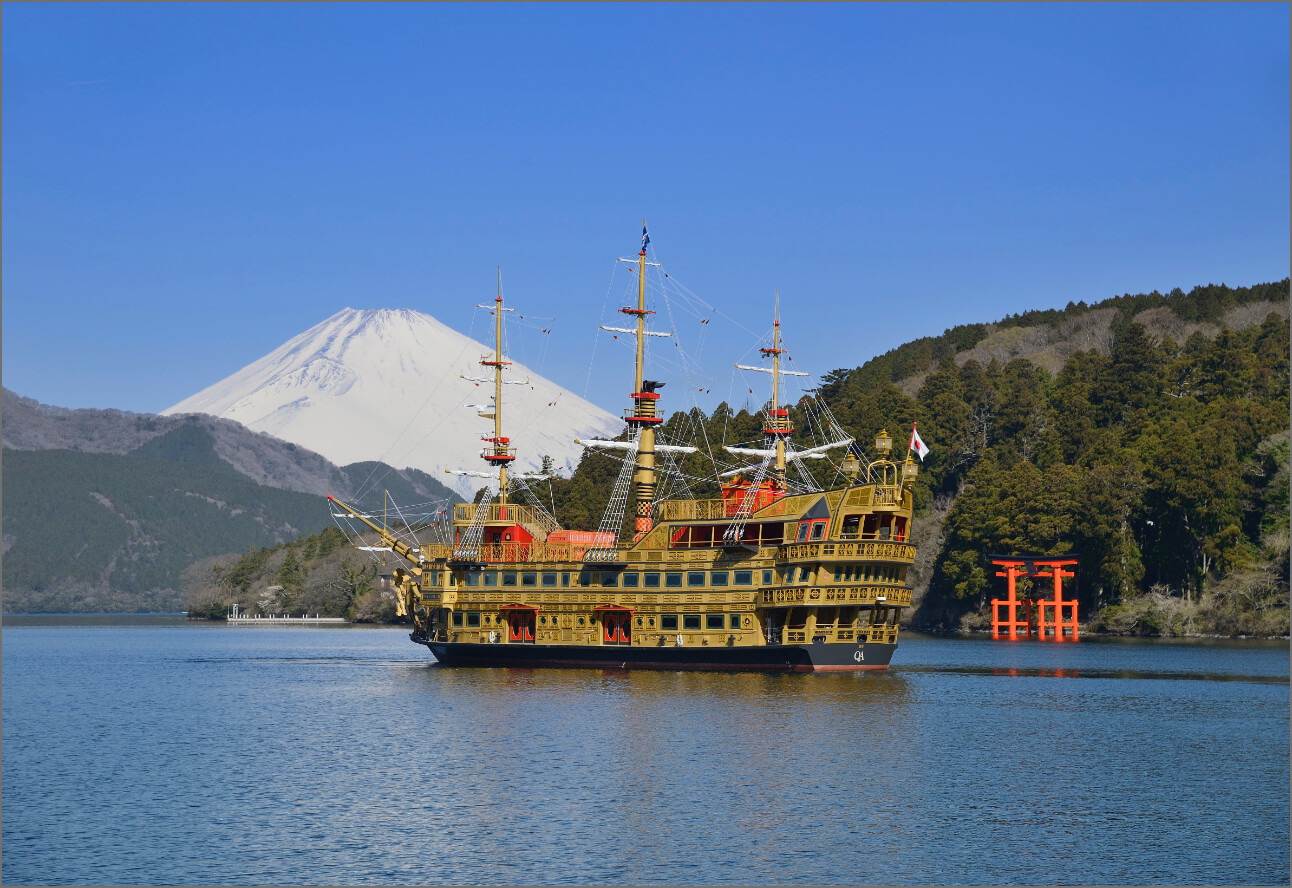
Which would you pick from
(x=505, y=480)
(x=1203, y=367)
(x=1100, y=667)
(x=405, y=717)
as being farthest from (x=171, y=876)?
(x=1203, y=367)

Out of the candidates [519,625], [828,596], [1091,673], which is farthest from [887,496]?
[519,625]

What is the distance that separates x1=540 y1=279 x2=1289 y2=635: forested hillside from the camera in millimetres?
85812

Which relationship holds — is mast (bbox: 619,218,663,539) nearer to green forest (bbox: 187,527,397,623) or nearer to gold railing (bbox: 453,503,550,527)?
gold railing (bbox: 453,503,550,527)

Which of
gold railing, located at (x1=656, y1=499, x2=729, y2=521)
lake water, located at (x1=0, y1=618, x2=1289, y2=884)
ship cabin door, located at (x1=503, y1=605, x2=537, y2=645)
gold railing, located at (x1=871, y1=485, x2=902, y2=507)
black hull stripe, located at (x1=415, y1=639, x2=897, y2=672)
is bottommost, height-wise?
lake water, located at (x1=0, y1=618, x2=1289, y2=884)

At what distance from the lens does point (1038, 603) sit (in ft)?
301

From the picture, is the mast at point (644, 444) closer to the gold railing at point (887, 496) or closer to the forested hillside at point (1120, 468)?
the gold railing at point (887, 496)

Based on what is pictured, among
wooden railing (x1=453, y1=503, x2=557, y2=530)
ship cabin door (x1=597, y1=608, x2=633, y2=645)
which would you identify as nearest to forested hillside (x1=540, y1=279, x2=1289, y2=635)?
wooden railing (x1=453, y1=503, x2=557, y2=530)

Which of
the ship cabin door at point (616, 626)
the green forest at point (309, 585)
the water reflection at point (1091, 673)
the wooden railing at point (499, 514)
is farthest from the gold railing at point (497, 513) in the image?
the green forest at point (309, 585)

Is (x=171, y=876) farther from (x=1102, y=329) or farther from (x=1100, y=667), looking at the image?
(x=1102, y=329)

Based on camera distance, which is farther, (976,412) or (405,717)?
(976,412)

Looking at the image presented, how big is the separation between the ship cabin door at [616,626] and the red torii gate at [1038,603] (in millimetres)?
40042

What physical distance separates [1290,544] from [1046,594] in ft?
61.9

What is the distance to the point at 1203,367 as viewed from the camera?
103875 millimetres

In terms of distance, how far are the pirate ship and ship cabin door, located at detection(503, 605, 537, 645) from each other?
7cm
